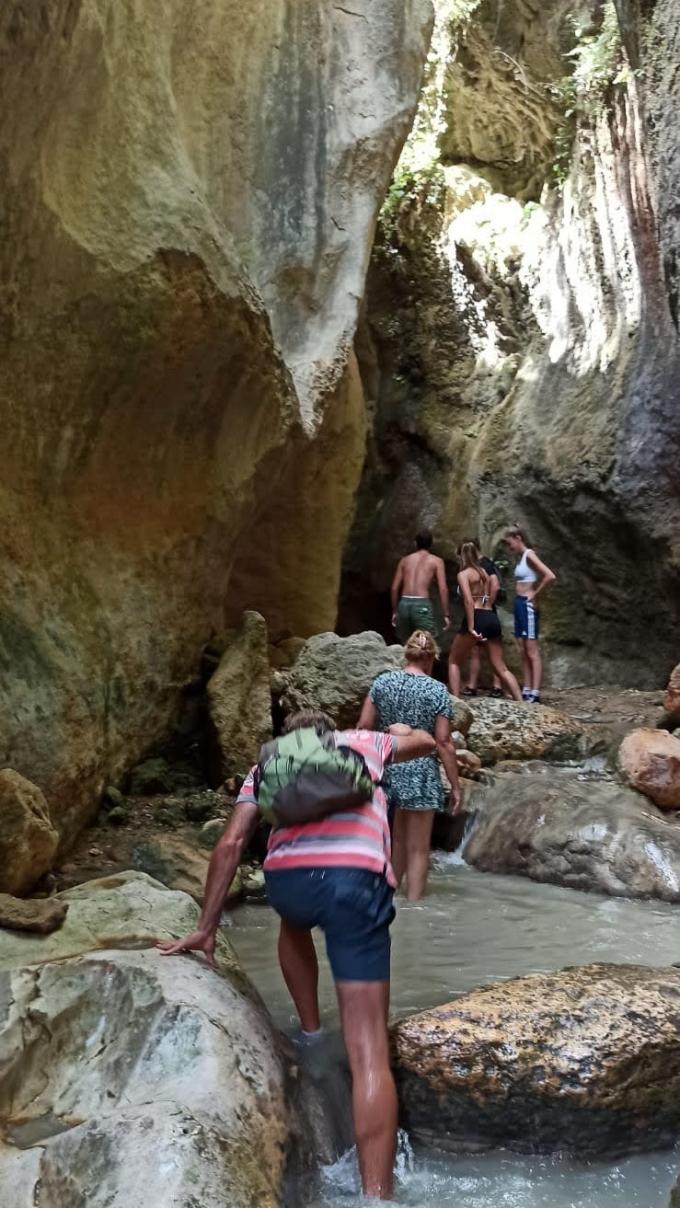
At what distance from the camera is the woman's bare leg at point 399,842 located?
5.76m

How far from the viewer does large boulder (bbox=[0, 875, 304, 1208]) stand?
97.5 inches

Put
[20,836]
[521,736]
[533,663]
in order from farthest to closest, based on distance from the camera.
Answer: [533,663]
[521,736]
[20,836]

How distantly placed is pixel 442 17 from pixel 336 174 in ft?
24.0

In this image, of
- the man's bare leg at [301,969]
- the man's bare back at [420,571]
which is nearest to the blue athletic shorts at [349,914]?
the man's bare leg at [301,969]

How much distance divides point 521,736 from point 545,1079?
18.0 feet

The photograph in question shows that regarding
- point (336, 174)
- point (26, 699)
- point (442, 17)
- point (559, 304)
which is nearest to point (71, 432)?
point (26, 699)

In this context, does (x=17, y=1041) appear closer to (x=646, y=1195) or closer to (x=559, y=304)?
(x=646, y=1195)

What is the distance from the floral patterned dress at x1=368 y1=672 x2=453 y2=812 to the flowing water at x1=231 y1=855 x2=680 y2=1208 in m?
0.63

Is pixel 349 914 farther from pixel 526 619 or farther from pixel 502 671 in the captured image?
pixel 526 619

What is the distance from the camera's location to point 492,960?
470 cm

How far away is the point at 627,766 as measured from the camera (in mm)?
7449

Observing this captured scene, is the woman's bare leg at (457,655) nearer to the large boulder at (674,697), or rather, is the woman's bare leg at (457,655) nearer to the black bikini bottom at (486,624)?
the black bikini bottom at (486,624)

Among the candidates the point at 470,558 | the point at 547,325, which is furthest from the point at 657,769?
the point at 547,325

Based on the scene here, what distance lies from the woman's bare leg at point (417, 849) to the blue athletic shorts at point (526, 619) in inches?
193
